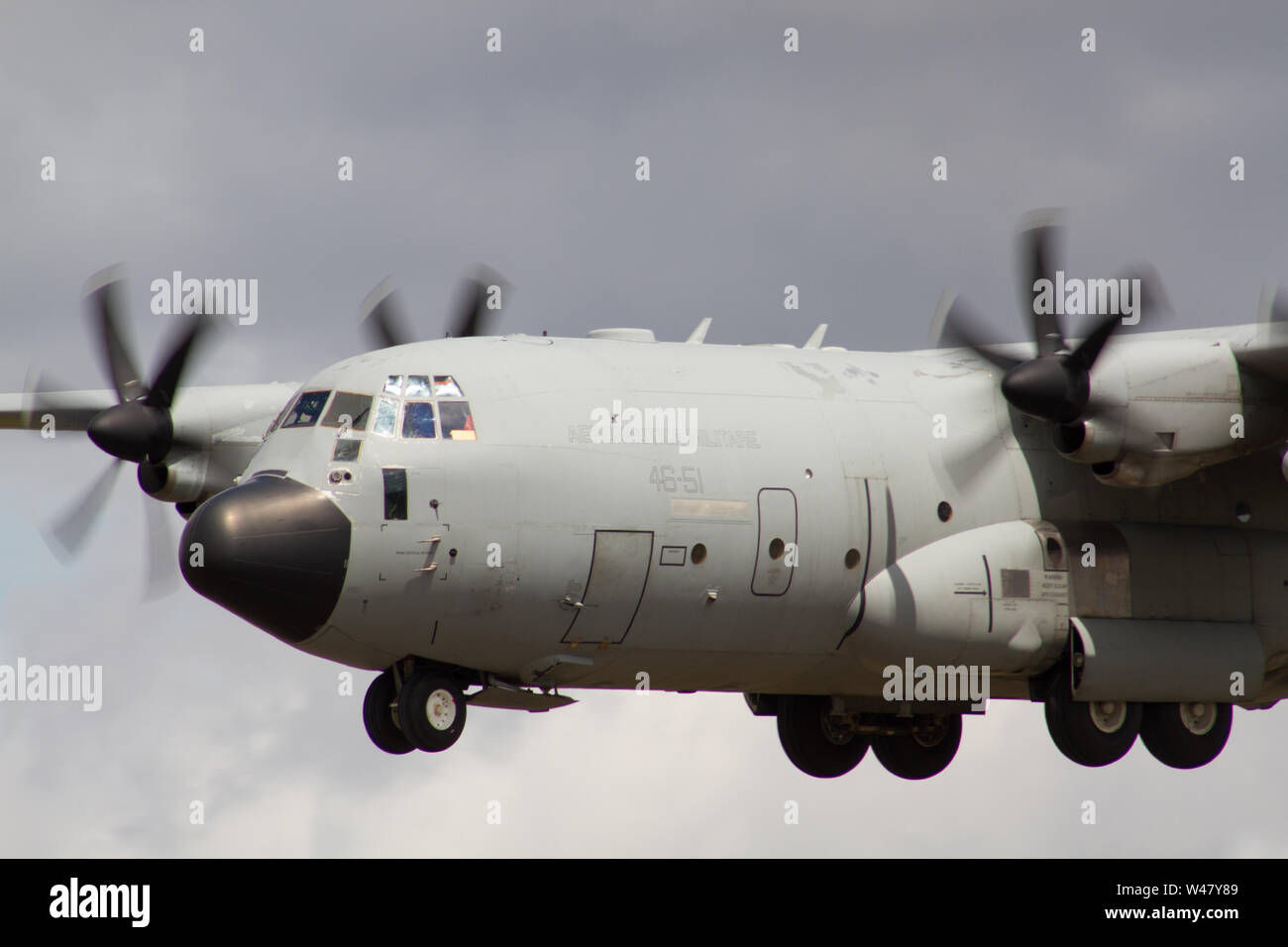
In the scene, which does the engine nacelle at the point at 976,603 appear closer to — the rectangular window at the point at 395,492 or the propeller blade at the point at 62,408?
the rectangular window at the point at 395,492

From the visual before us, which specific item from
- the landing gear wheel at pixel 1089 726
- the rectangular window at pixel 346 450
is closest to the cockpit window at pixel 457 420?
the rectangular window at pixel 346 450

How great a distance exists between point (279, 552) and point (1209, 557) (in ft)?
34.6

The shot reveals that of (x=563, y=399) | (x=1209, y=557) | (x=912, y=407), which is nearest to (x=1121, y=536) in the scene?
(x=1209, y=557)

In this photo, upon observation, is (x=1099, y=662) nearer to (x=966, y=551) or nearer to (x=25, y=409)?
(x=966, y=551)

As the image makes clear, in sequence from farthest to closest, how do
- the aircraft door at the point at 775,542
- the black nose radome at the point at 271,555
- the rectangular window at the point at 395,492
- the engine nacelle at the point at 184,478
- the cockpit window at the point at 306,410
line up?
the engine nacelle at the point at 184,478 → the aircraft door at the point at 775,542 → the cockpit window at the point at 306,410 → the rectangular window at the point at 395,492 → the black nose radome at the point at 271,555

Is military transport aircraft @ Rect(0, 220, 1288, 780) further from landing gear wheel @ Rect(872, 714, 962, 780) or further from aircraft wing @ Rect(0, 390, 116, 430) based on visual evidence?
aircraft wing @ Rect(0, 390, 116, 430)

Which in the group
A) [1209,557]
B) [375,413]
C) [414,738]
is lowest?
[414,738]

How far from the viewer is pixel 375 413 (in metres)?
19.4

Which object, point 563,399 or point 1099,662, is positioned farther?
point 1099,662

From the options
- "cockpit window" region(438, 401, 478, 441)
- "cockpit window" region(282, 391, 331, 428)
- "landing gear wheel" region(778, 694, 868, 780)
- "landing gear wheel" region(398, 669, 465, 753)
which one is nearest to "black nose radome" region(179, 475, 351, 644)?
"cockpit window" region(282, 391, 331, 428)

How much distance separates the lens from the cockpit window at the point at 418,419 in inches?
760

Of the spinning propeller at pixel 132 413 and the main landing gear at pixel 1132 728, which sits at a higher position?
the spinning propeller at pixel 132 413

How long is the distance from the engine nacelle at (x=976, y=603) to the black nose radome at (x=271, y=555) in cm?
571

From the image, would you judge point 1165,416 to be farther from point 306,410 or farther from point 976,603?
point 306,410
